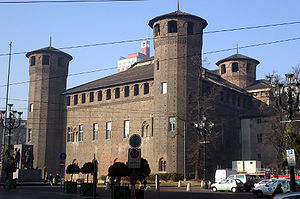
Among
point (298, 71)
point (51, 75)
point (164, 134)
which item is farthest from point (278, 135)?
point (51, 75)

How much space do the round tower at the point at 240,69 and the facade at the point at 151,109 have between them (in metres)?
3.24

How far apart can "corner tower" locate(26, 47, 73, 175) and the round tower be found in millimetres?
27337

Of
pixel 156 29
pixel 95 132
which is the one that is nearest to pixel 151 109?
pixel 156 29

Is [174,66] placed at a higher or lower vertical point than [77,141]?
higher

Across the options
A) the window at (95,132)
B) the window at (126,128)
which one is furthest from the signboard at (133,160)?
the window at (95,132)

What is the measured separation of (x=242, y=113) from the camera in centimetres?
5641

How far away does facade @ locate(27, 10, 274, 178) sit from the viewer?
43.7 meters

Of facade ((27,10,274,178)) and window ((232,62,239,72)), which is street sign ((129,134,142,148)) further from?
window ((232,62,239,72))

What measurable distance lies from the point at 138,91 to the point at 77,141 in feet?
40.5

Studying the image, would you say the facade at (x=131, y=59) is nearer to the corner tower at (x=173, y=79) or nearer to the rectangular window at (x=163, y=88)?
the corner tower at (x=173, y=79)

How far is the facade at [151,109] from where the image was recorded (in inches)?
1719

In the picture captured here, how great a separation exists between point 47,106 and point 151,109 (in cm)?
1690

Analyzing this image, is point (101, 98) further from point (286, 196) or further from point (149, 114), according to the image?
point (286, 196)

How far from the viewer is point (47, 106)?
5625 cm
